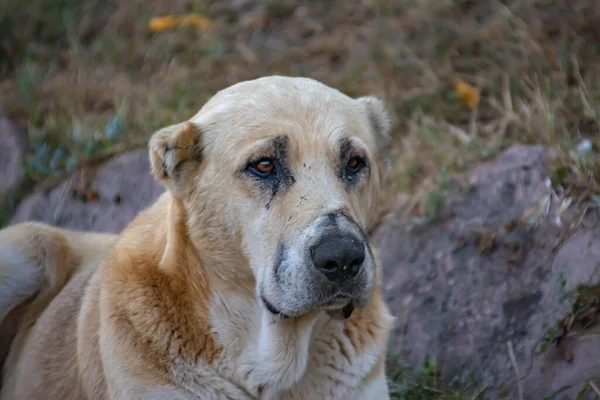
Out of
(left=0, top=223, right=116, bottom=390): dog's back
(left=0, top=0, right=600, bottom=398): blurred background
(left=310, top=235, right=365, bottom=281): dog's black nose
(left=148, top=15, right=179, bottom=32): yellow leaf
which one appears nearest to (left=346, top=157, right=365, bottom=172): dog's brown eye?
(left=310, top=235, right=365, bottom=281): dog's black nose

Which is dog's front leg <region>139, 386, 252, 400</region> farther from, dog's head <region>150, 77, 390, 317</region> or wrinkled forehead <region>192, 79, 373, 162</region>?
wrinkled forehead <region>192, 79, 373, 162</region>

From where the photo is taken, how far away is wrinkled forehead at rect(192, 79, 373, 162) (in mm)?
3391

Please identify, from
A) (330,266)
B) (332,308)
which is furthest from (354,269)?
(332,308)

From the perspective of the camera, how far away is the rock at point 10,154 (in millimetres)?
6570

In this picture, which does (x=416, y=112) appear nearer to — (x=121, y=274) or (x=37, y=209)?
(x=37, y=209)

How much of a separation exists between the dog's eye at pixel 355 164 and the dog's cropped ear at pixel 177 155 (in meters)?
0.61

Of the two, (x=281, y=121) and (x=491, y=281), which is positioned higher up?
(x=281, y=121)

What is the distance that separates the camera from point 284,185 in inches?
131

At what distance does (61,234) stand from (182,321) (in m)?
1.49

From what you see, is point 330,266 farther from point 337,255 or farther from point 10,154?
point 10,154

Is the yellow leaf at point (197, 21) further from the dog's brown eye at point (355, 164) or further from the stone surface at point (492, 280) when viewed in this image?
the dog's brown eye at point (355, 164)

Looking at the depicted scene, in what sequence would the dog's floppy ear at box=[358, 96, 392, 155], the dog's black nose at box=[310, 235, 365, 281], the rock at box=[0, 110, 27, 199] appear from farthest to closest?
the rock at box=[0, 110, 27, 199] → the dog's floppy ear at box=[358, 96, 392, 155] → the dog's black nose at box=[310, 235, 365, 281]

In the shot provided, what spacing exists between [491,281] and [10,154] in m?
3.92

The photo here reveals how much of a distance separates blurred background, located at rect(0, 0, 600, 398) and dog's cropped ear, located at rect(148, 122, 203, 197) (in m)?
2.24
